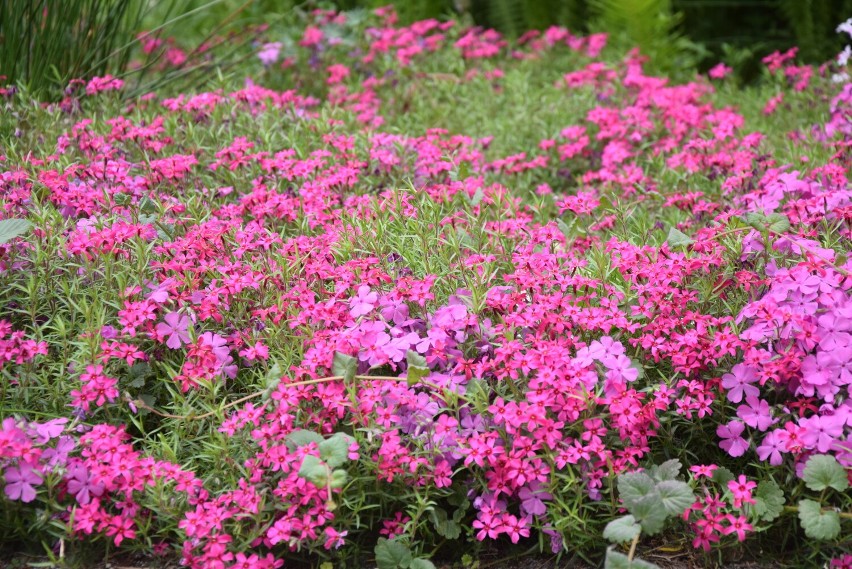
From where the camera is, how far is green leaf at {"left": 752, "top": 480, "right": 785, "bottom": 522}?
7.07 ft

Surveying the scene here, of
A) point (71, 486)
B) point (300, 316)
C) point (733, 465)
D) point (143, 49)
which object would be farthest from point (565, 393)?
point (143, 49)

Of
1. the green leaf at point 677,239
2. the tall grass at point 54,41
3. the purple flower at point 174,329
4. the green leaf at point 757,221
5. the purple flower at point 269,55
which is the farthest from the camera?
the purple flower at point 269,55

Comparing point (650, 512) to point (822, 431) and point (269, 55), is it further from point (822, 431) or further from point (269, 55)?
point (269, 55)

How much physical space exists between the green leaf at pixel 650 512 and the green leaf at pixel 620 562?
8 centimetres

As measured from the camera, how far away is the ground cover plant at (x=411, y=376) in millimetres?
2146

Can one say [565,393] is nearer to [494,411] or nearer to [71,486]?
[494,411]

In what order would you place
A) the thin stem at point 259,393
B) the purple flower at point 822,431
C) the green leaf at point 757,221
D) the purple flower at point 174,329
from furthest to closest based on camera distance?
the green leaf at point 757,221 < the purple flower at point 174,329 < the thin stem at point 259,393 < the purple flower at point 822,431

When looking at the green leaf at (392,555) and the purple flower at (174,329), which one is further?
the purple flower at (174,329)

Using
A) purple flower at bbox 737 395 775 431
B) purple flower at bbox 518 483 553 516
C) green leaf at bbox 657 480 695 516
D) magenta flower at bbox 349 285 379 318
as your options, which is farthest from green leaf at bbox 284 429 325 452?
purple flower at bbox 737 395 775 431

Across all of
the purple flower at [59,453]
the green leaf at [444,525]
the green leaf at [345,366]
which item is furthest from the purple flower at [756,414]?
the purple flower at [59,453]

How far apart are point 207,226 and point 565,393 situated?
4.31 feet

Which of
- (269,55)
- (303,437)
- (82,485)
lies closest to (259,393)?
(303,437)

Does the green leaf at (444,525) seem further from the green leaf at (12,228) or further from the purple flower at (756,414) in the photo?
the green leaf at (12,228)

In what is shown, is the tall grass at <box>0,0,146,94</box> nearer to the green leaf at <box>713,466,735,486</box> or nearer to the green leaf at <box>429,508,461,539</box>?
the green leaf at <box>429,508,461,539</box>
